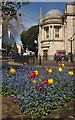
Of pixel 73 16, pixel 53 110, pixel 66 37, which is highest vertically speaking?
pixel 73 16

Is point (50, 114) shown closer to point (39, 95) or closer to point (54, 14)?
point (39, 95)

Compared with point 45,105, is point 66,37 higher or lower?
higher

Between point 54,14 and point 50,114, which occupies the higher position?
point 54,14

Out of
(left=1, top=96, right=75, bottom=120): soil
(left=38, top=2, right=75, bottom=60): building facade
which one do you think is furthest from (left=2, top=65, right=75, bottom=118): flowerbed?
(left=38, top=2, right=75, bottom=60): building facade

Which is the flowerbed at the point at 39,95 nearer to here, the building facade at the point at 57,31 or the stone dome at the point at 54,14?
the building facade at the point at 57,31

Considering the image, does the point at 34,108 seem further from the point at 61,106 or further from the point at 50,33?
the point at 50,33

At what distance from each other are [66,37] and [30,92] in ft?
126

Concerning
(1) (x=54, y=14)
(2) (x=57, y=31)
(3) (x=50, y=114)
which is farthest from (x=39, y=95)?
(1) (x=54, y=14)

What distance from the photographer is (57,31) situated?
46.0m

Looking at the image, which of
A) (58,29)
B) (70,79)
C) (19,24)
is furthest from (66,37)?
(70,79)

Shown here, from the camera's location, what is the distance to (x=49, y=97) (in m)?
5.65

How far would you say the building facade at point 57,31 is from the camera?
4319cm

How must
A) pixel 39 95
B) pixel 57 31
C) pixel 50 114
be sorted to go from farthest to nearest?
pixel 57 31 < pixel 39 95 < pixel 50 114

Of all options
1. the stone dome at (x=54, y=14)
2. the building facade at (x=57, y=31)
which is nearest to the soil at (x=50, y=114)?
the building facade at (x=57, y=31)
